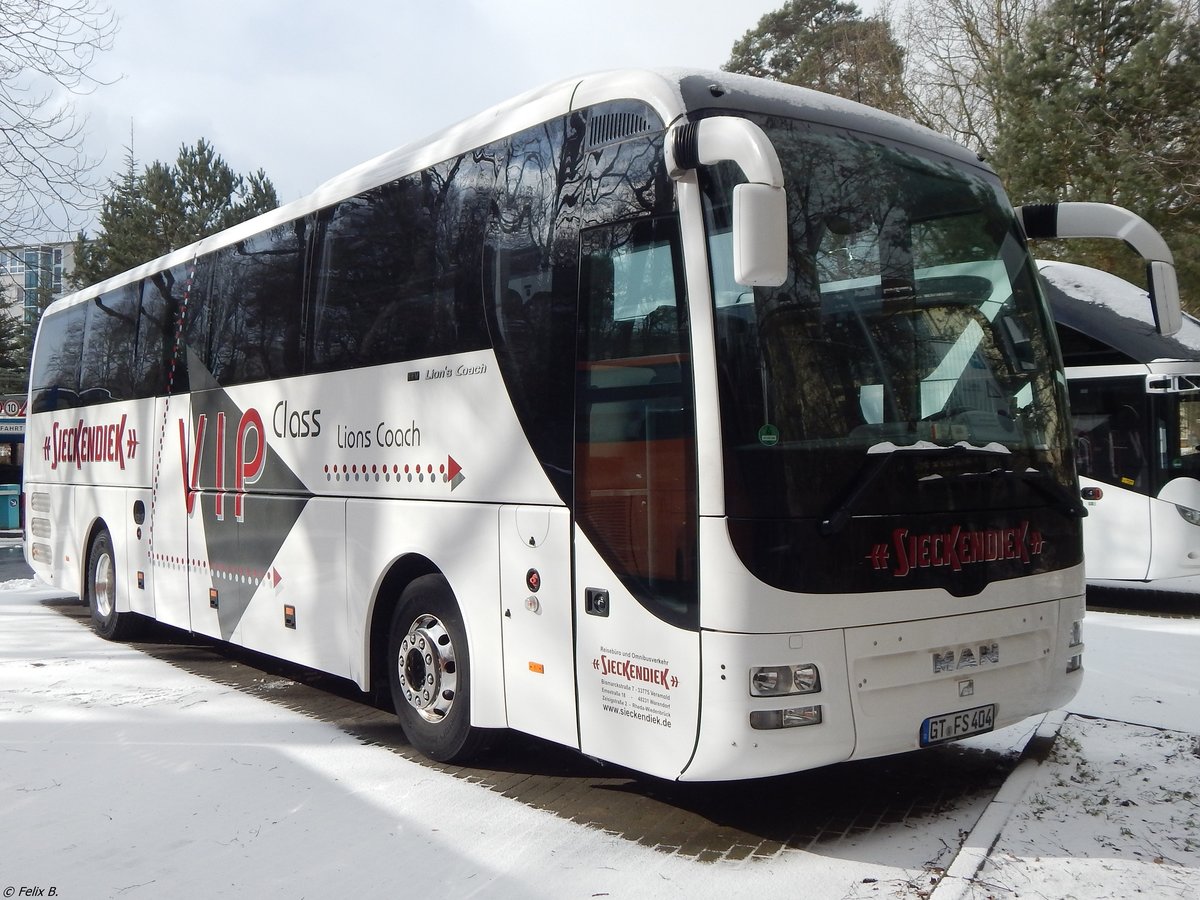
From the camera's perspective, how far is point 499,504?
568cm

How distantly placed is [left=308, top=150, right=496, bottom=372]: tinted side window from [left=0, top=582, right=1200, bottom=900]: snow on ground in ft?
7.76

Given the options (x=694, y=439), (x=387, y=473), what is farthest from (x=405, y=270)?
(x=694, y=439)

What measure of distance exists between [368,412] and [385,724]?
2062 mm

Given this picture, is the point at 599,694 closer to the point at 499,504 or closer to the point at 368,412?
the point at 499,504

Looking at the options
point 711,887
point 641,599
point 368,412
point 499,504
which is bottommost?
point 711,887

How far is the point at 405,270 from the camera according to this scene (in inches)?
261

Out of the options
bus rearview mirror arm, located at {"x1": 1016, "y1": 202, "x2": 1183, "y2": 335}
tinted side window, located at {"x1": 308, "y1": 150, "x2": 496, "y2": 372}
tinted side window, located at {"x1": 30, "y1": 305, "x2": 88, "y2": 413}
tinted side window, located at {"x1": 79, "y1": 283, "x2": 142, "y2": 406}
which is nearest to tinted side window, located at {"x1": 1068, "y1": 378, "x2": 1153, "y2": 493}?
bus rearview mirror arm, located at {"x1": 1016, "y1": 202, "x2": 1183, "y2": 335}

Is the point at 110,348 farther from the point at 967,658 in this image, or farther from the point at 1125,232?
the point at 1125,232

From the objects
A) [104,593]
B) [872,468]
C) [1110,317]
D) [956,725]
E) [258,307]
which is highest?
[1110,317]

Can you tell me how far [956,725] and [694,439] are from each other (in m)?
1.79

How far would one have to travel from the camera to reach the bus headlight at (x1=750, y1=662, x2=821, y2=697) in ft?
14.7

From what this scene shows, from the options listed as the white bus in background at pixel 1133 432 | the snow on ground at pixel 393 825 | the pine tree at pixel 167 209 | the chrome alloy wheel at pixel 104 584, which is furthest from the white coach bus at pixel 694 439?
the pine tree at pixel 167 209

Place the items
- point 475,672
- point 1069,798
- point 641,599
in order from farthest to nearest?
point 475,672 → point 1069,798 → point 641,599

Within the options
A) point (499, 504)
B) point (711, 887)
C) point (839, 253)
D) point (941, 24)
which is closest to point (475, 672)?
point (499, 504)
